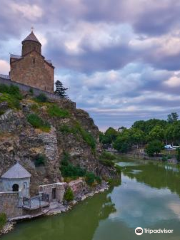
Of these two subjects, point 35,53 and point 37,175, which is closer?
point 37,175

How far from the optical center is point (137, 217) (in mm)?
22172

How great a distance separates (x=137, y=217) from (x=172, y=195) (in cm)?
1001

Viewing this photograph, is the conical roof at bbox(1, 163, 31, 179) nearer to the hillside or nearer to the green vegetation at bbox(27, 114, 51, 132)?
the hillside

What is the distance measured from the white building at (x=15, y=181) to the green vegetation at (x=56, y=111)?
13.1 meters

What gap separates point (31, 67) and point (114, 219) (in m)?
28.2

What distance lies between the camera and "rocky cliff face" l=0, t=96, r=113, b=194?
24.3m

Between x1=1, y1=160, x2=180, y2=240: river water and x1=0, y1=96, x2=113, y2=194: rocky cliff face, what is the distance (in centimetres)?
431

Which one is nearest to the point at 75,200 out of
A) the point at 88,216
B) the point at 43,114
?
the point at 88,216

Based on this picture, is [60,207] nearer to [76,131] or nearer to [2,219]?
[2,219]

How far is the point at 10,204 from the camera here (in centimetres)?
1955

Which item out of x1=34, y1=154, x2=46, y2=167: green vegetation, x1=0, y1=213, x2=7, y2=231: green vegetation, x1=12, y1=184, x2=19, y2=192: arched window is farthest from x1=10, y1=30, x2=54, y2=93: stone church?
x1=0, y1=213, x2=7, y2=231: green vegetation

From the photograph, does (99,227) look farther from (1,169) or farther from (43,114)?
(43,114)

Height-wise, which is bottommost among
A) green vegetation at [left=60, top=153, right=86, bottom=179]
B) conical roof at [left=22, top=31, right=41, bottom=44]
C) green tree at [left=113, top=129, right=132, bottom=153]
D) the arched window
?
the arched window

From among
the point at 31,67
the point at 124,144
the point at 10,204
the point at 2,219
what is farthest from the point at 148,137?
the point at 2,219
